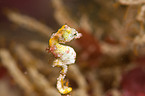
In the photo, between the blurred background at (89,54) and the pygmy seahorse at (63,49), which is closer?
the pygmy seahorse at (63,49)

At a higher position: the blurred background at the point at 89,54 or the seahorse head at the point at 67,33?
Result: the blurred background at the point at 89,54

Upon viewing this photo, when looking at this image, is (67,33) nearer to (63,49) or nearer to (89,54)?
(63,49)

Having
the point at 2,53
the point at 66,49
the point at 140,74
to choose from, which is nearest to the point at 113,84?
the point at 140,74

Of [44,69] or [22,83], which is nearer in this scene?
[22,83]

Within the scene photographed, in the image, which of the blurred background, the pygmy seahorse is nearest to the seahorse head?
the pygmy seahorse

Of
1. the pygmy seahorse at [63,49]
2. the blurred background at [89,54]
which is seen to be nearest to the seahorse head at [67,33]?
the pygmy seahorse at [63,49]

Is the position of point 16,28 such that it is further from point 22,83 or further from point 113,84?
point 113,84

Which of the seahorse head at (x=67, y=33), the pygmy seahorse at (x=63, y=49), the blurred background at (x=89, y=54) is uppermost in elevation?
the blurred background at (x=89, y=54)

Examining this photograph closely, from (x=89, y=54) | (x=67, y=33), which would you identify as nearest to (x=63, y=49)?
(x=67, y=33)

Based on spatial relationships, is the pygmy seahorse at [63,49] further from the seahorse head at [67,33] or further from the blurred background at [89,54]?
the blurred background at [89,54]
